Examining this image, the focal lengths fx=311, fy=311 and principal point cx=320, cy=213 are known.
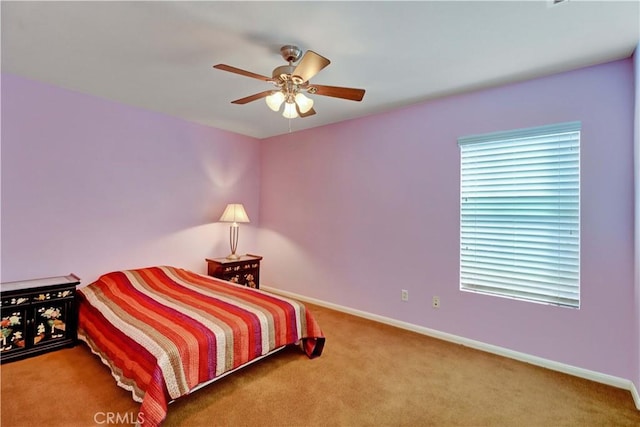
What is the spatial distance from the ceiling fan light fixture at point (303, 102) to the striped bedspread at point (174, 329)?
1.59 metres

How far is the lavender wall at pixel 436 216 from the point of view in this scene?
7.52ft

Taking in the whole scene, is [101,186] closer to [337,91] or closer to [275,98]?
[275,98]

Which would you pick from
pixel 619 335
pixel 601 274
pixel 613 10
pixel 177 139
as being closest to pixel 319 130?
pixel 177 139

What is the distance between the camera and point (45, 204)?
2898mm

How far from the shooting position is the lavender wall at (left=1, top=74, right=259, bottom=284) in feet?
9.09

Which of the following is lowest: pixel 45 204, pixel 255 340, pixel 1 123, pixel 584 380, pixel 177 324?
pixel 584 380

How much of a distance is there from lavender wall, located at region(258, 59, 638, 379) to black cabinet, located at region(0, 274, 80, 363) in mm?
2494

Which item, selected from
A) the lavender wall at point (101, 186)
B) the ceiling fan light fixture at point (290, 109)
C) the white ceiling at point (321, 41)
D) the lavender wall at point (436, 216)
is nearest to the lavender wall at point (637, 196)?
the lavender wall at point (436, 216)

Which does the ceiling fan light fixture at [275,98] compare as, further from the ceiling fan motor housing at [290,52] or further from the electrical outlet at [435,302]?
the electrical outlet at [435,302]

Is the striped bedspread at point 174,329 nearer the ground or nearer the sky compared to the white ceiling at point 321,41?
nearer the ground

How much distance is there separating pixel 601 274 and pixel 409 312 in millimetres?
1632

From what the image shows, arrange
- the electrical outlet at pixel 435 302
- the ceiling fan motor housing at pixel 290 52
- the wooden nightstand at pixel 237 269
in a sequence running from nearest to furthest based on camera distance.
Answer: the ceiling fan motor housing at pixel 290 52
the electrical outlet at pixel 435 302
the wooden nightstand at pixel 237 269

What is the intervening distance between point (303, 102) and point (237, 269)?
2608 mm

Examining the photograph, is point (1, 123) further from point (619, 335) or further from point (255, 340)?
point (619, 335)
